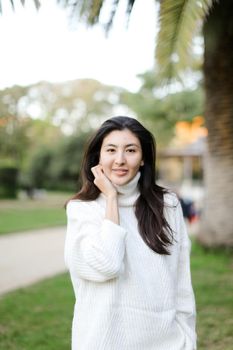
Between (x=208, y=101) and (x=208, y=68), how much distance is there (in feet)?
1.68

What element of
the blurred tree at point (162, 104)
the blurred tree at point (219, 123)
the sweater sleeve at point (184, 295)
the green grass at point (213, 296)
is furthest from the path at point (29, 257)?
the blurred tree at point (162, 104)

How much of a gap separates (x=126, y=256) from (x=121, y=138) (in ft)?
1.70

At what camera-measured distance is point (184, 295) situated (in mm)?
2104

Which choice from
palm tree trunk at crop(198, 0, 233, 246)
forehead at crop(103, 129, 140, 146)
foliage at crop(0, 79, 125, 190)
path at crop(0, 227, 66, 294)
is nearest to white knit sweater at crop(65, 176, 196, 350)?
forehead at crop(103, 129, 140, 146)

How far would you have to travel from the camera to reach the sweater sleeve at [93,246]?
6.20 feet

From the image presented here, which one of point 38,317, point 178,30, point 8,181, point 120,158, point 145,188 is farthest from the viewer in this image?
point 8,181

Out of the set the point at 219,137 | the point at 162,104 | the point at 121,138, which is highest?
the point at 162,104

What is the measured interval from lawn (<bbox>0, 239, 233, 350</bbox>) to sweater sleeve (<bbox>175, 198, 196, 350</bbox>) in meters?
2.11

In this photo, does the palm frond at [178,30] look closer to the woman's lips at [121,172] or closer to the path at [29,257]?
the woman's lips at [121,172]

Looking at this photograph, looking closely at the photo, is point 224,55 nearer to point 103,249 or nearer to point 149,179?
point 149,179

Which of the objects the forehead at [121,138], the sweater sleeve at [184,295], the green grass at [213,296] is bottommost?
the green grass at [213,296]

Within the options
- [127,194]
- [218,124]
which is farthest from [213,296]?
[127,194]

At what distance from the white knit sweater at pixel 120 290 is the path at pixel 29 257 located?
4471 millimetres

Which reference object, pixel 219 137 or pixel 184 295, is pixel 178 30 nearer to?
pixel 184 295
